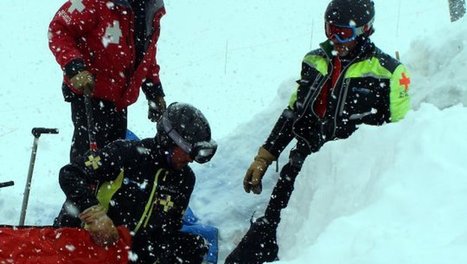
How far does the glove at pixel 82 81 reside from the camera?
432cm

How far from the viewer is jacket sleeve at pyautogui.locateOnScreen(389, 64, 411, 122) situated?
4164 millimetres

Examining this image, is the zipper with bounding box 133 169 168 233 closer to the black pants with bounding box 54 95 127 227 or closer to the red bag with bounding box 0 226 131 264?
the red bag with bounding box 0 226 131 264

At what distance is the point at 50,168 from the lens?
10648mm

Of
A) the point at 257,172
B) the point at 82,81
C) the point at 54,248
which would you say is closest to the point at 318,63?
the point at 257,172

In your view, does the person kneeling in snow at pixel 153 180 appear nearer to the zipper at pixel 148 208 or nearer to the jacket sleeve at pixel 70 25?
the zipper at pixel 148 208

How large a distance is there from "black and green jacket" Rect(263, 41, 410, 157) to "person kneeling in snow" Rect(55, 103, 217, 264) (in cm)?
94

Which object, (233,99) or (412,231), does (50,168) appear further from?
(412,231)

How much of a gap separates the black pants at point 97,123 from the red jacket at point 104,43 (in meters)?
0.07

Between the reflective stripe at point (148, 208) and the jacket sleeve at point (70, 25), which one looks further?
the jacket sleeve at point (70, 25)

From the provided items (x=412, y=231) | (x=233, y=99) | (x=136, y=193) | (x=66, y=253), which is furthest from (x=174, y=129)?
(x=233, y=99)

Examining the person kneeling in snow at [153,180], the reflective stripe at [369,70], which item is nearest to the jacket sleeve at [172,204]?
the person kneeling in snow at [153,180]

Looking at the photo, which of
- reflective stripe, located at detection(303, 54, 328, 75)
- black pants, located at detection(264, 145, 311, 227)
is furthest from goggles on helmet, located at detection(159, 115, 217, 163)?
reflective stripe, located at detection(303, 54, 328, 75)

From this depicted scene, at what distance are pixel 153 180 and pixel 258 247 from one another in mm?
1101

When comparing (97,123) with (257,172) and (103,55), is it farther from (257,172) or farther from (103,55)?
(257,172)
